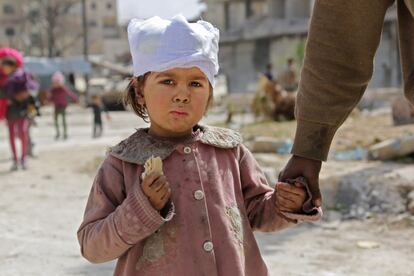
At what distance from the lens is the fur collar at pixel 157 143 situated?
2.04 m

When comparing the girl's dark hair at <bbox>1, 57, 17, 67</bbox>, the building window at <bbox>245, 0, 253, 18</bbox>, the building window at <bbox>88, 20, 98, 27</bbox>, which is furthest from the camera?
the building window at <bbox>88, 20, 98, 27</bbox>

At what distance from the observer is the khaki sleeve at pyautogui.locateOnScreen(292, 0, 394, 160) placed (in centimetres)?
221

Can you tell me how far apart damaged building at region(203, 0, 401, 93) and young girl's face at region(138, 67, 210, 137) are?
2691cm

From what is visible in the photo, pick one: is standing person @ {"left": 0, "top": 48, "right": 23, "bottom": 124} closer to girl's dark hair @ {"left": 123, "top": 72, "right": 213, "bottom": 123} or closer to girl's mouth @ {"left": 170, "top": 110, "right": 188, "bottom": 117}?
girl's dark hair @ {"left": 123, "top": 72, "right": 213, "bottom": 123}

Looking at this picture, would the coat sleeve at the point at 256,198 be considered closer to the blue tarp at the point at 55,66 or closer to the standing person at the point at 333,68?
the standing person at the point at 333,68

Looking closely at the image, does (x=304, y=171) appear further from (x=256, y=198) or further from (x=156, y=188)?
(x=156, y=188)

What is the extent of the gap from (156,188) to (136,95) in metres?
0.44

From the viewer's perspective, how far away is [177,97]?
2.00m

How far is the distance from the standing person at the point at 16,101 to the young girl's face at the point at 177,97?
24.1 ft

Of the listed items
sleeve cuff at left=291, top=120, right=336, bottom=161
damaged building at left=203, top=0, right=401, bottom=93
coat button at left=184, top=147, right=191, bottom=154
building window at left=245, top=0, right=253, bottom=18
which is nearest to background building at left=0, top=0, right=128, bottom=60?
damaged building at left=203, top=0, right=401, bottom=93

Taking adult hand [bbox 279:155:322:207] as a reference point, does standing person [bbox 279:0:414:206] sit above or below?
above

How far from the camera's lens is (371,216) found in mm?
5367

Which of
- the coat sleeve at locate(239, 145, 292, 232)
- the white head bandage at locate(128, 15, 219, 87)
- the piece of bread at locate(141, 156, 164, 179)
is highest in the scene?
the white head bandage at locate(128, 15, 219, 87)

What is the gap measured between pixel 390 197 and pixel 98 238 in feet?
13.0
